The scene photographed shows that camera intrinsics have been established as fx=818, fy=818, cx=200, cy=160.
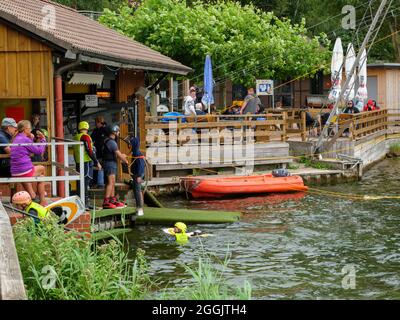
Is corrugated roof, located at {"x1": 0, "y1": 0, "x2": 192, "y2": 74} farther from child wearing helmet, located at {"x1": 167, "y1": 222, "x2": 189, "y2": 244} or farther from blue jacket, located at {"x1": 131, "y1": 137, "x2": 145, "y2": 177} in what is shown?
child wearing helmet, located at {"x1": 167, "y1": 222, "x2": 189, "y2": 244}

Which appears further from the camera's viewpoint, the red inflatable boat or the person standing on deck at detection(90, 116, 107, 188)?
the red inflatable boat

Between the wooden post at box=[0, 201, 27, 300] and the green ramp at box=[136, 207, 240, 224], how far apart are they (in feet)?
31.3

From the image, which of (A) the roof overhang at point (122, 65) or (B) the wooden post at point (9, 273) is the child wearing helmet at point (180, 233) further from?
(B) the wooden post at point (9, 273)

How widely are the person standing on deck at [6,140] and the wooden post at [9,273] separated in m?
6.03

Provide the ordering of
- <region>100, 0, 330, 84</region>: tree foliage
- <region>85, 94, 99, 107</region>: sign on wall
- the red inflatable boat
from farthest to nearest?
1. <region>100, 0, 330, 84</region>: tree foliage
2. the red inflatable boat
3. <region>85, 94, 99, 107</region>: sign on wall

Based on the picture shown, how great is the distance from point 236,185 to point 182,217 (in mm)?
4865

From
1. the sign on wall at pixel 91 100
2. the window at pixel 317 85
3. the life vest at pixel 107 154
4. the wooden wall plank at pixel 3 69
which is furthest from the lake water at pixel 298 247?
the window at pixel 317 85

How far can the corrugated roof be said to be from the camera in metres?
15.7

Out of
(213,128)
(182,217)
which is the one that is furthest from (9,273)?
(213,128)

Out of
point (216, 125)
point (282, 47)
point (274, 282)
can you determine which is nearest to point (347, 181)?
point (216, 125)

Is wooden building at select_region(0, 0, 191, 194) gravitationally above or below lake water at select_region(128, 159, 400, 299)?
above

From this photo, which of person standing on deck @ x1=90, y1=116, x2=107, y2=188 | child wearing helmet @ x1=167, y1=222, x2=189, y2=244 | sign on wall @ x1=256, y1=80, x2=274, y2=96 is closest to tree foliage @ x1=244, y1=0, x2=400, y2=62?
sign on wall @ x1=256, y1=80, x2=274, y2=96

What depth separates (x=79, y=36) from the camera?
1838 centimetres

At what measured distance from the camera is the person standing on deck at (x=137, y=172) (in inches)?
736
